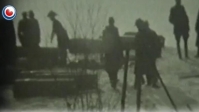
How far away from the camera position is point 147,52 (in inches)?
79.4

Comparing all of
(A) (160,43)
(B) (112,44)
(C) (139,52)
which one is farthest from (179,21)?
(B) (112,44)

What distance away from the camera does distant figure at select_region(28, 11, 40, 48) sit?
1.97 meters

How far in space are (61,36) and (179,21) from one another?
0.69 meters

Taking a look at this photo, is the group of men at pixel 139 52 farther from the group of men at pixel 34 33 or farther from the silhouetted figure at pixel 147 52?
the group of men at pixel 34 33

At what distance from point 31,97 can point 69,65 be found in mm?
274

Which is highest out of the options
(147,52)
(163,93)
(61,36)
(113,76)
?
(61,36)

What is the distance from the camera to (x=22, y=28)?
1.97 metres

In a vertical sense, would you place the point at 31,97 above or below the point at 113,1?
below

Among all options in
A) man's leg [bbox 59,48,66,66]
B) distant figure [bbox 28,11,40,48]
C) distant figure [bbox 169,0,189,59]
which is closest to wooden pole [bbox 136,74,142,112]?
distant figure [bbox 169,0,189,59]

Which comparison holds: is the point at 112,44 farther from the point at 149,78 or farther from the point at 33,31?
the point at 33,31

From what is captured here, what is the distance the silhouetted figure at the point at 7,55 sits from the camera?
194 cm

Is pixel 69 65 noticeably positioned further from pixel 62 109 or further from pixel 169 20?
pixel 169 20

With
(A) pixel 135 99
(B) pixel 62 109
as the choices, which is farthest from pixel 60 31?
(A) pixel 135 99

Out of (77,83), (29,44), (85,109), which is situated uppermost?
(29,44)
